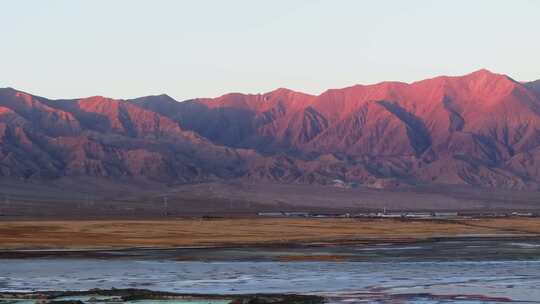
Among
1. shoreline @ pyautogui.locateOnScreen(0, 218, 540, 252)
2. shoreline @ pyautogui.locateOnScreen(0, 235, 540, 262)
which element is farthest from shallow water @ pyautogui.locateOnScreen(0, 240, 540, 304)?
shoreline @ pyautogui.locateOnScreen(0, 218, 540, 252)

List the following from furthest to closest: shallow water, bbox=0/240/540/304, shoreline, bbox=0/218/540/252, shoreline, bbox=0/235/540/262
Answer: shoreline, bbox=0/218/540/252 → shoreline, bbox=0/235/540/262 → shallow water, bbox=0/240/540/304

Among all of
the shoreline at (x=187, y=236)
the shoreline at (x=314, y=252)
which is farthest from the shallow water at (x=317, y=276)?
the shoreline at (x=187, y=236)

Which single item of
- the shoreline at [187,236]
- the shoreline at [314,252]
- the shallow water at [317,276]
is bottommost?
the shallow water at [317,276]

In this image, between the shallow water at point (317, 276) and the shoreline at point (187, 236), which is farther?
the shoreline at point (187, 236)

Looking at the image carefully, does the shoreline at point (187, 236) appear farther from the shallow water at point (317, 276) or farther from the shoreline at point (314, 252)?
the shallow water at point (317, 276)

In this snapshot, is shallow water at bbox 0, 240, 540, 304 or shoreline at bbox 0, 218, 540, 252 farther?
shoreline at bbox 0, 218, 540, 252

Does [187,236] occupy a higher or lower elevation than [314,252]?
higher

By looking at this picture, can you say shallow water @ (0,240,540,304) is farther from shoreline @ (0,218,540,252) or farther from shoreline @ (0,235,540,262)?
shoreline @ (0,218,540,252)

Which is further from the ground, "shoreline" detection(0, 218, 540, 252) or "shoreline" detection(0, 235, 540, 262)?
"shoreline" detection(0, 218, 540, 252)

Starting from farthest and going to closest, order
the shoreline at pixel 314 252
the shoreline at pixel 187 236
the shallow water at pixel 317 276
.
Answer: the shoreline at pixel 187 236 → the shoreline at pixel 314 252 → the shallow water at pixel 317 276

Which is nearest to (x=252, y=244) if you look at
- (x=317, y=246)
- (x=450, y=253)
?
(x=317, y=246)

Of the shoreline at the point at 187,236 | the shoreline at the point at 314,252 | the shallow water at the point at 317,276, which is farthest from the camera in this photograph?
the shoreline at the point at 187,236

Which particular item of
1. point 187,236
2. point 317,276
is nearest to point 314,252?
point 317,276

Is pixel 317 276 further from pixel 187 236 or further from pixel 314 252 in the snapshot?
pixel 187 236
